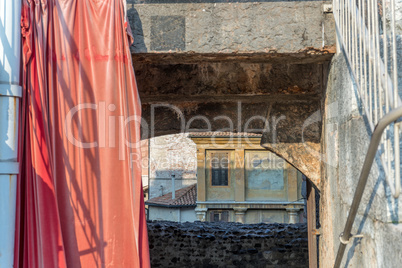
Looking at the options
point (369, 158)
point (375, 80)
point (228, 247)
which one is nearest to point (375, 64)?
point (375, 80)

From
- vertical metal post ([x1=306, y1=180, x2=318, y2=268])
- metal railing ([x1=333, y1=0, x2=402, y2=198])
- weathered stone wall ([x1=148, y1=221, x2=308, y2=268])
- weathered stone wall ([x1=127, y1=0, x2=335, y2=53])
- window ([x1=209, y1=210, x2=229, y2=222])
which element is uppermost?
weathered stone wall ([x1=127, y1=0, x2=335, y2=53])

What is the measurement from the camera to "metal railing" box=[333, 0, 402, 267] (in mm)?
1549

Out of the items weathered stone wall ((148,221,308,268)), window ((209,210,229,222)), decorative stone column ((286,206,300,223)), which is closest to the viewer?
weathered stone wall ((148,221,308,268))

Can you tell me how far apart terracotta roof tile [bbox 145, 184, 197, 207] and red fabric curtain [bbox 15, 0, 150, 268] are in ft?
59.5

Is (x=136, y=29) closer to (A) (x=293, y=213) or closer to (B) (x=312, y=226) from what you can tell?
(B) (x=312, y=226)

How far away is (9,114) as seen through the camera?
2.58 metres

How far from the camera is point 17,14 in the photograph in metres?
2.63

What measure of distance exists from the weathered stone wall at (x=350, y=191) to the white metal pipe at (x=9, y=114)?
6.16 feet

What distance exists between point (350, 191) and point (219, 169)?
18.9 m

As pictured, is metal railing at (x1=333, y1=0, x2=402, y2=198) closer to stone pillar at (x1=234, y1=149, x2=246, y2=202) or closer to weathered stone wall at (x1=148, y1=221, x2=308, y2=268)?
weathered stone wall at (x1=148, y1=221, x2=308, y2=268)

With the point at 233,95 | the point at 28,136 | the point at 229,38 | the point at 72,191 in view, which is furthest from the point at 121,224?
the point at 233,95

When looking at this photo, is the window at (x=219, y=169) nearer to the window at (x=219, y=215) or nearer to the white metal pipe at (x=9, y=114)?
the window at (x=219, y=215)

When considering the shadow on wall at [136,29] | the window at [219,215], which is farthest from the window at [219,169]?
the shadow on wall at [136,29]

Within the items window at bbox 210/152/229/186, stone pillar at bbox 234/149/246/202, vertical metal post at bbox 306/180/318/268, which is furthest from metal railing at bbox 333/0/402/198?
stone pillar at bbox 234/149/246/202
